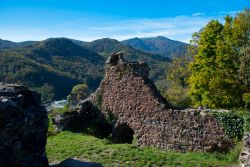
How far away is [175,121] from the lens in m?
18.9

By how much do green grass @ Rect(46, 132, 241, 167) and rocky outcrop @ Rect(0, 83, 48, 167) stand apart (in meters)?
7.18

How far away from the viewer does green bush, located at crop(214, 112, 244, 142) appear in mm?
16652

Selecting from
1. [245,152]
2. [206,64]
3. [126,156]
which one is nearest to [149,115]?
[126,156]

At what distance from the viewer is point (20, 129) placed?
26.0 ft

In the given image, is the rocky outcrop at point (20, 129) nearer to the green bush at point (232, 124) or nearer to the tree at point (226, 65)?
the green bush at point (232, 124)

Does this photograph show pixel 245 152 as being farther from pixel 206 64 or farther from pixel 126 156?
pixel 206 64

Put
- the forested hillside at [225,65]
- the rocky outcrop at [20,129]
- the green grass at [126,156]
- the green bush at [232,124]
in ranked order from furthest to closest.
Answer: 1. the forested hillside at [225,65]
2. the green bush at [232,124]
3. the green grass at [126,156]
4. the rocky outcrop at [20,129]

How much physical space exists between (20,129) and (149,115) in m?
12.9

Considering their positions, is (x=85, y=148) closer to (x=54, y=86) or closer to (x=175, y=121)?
(x=175, y=121)

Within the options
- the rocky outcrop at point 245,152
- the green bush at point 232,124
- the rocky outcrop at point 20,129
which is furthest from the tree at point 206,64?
the rocky outcrop at point 20,129

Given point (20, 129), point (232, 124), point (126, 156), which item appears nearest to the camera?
point (20, 129)

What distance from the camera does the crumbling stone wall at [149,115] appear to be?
1772 centimetres

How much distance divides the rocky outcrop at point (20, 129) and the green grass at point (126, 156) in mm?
7184

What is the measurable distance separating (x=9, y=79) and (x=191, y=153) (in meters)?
124
